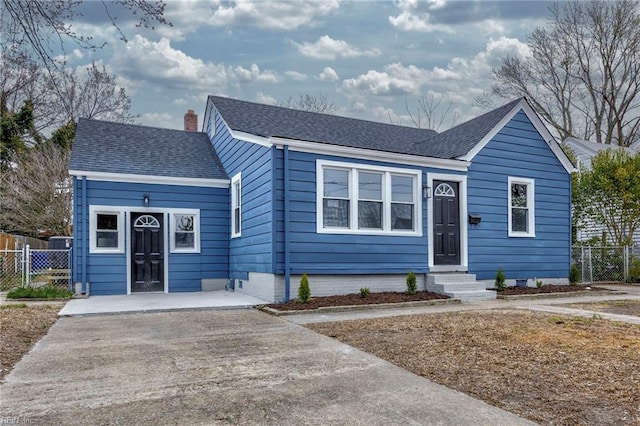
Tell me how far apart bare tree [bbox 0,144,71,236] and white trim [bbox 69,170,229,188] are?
8.00m

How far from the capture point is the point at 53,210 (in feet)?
59.1

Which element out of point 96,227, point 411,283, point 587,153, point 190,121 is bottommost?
point 411,283

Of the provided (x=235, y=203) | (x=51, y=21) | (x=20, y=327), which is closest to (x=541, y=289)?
(x=235, y=203)

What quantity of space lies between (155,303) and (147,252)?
273 cm

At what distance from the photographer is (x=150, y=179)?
1153 centimetres

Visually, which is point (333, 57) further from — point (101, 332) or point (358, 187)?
point (101, 332)

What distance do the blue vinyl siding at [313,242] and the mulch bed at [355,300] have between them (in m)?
0.54

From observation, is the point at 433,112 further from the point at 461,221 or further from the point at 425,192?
the point at 425,192

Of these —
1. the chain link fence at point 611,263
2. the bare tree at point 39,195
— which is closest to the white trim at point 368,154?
the chain link fence at point 611,263

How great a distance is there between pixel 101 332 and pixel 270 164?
4384 millimetres

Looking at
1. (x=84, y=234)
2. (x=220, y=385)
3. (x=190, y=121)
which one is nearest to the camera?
(x=220, y=385)

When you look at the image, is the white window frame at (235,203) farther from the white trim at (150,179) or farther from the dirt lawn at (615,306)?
the dirt lawn at (615,306)

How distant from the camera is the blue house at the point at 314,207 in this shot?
31.1 ft

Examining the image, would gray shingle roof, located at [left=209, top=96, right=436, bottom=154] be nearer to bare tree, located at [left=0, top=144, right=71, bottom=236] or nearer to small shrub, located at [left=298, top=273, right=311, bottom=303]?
small shrub, located at [left=298, top=273, right=311, bottom=303]
